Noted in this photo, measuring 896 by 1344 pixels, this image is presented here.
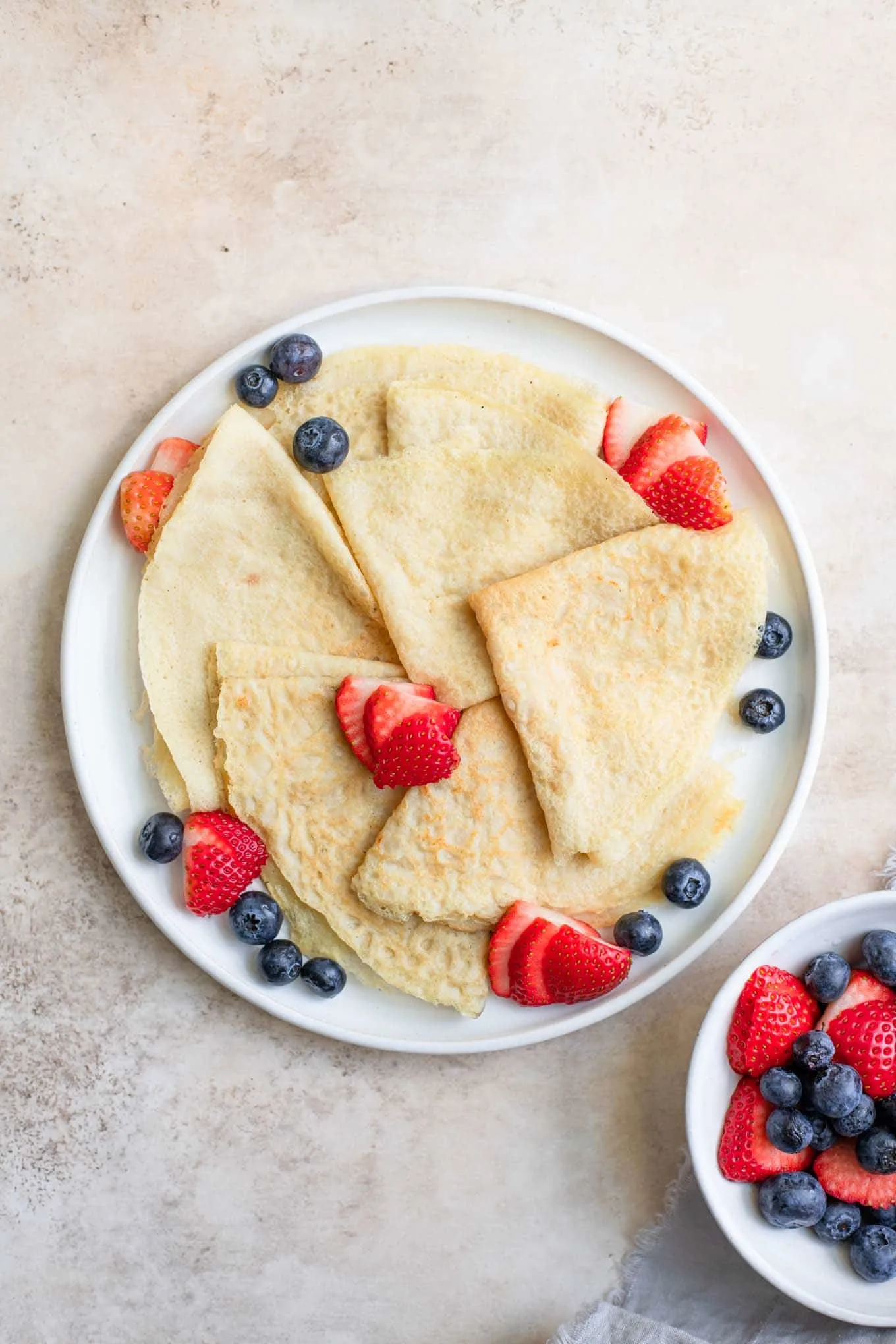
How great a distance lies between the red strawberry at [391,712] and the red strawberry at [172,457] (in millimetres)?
761

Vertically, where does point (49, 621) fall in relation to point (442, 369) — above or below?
below

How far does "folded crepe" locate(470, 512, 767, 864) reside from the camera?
252cm

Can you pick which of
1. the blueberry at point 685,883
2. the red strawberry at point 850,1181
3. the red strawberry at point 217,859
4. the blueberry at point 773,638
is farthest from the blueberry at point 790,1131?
the red strawberry at point 217,859

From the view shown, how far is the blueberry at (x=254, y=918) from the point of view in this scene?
2654mm

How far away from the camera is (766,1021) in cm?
246

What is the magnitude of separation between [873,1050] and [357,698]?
1376 millimetres

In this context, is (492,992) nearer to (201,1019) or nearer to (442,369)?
(201,1019)

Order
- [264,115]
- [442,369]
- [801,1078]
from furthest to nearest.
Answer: [264,115] → [442,369] → [801,1078]

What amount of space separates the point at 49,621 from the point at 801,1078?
6.99 ft

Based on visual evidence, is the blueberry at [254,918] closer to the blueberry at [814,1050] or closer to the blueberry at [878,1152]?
the blueberry at [814,1050]

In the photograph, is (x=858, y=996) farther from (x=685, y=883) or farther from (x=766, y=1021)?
(x=685, y=883)

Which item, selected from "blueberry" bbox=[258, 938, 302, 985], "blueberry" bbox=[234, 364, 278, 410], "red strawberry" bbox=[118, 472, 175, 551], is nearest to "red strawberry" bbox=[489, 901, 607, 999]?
"blueberry" bbox=[258, 938, 302, 985]

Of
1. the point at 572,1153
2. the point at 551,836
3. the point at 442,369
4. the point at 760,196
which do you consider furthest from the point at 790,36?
the point at 572,1153

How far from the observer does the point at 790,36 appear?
2898 millimetres
